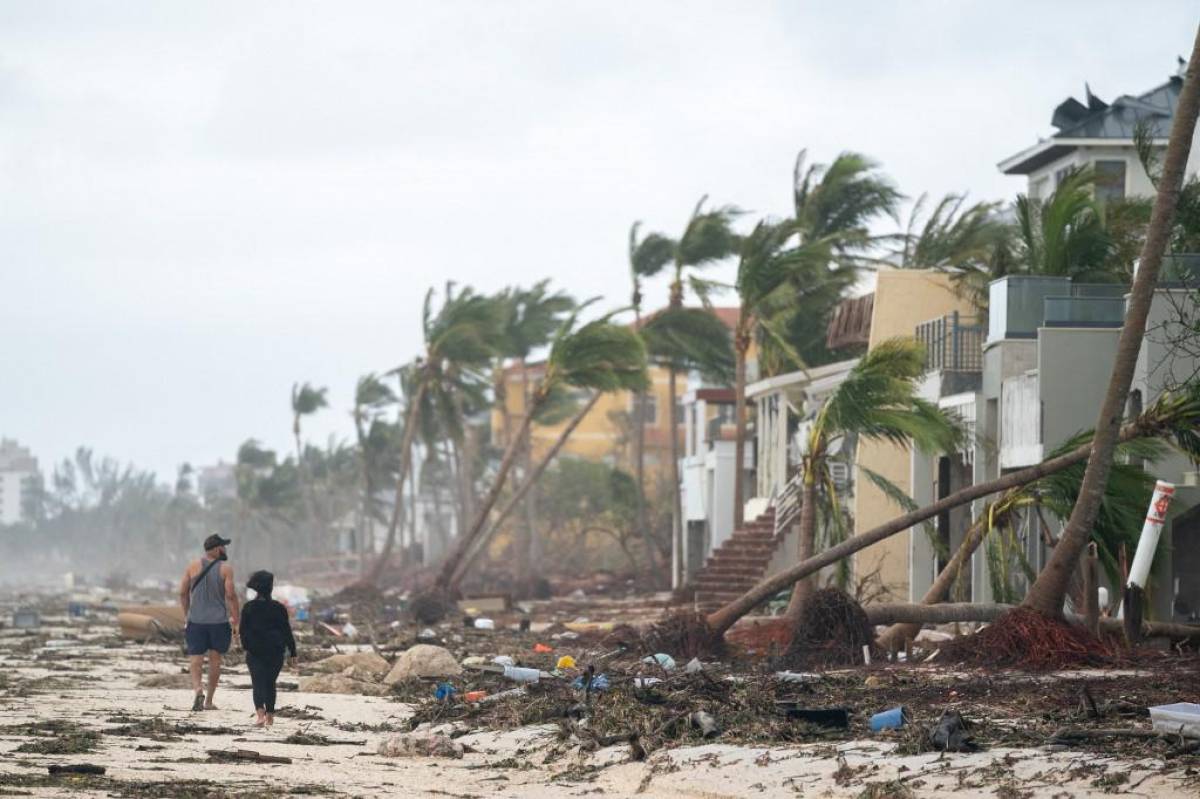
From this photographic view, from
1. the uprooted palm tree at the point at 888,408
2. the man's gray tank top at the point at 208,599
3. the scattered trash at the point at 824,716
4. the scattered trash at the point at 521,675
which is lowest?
the scattered trash at the point at 521,675

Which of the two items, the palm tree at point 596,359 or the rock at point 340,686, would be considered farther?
the palm tree at point 596,359

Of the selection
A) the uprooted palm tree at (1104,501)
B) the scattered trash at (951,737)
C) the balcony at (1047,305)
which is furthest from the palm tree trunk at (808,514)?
the scattered trash at (951,737)

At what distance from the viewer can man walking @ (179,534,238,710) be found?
17219 mm

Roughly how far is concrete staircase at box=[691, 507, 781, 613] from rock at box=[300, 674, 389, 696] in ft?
43.5

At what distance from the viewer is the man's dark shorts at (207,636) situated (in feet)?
56.9

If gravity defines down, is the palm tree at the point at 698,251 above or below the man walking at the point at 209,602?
above

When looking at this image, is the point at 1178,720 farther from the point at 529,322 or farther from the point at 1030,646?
the point at 529,322

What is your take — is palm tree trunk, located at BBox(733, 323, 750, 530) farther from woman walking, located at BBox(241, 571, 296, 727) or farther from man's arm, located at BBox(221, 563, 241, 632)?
woman walking, located at BBox(241, 571, 296, 727)

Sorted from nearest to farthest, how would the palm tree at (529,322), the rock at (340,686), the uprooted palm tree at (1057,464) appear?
1. the uprooted palm tree at (1057,464)
2. the rock at (340,686)
3. the palm tree at (529,322)

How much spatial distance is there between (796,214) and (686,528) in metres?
9.54

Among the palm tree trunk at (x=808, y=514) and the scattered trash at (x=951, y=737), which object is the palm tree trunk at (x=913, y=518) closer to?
the palm tree trunk at (x=808, y=514)

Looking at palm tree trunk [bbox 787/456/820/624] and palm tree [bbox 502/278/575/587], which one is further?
palm tree [bbox 502/278/575/587]

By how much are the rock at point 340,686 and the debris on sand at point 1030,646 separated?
19.7 feet

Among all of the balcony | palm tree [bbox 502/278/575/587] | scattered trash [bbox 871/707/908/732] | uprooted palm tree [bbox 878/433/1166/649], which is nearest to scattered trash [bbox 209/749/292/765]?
scattered trash [bbox 871/707/908/732]
